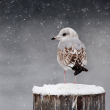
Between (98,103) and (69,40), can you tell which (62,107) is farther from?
(69,40)

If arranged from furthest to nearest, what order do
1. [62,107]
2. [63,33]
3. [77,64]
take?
1. [63,33]
2. [77,64]
3. [62,107]

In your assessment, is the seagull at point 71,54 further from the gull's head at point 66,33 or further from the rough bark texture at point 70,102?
the rough bark texture at point 70,102

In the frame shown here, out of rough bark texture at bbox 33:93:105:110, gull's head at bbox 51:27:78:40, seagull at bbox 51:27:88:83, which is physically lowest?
rough bark texture at bbox 33:93:105:110

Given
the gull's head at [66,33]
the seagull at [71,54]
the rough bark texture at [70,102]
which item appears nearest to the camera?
the rough bark texture at [70,102]

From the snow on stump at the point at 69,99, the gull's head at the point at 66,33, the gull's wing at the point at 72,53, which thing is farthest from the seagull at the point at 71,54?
the snow on stump at the point at 69,99

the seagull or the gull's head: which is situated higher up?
the gull's head

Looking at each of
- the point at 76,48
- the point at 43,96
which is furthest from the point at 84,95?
the point at 76,48

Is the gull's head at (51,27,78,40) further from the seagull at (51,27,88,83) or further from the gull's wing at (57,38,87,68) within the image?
the gull's wing at (57,38,87,68)

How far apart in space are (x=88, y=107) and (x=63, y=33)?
11.5ft

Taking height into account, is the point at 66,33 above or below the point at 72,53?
above

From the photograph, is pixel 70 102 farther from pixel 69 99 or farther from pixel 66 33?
pixel 66 33

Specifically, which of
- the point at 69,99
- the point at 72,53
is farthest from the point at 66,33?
the point at 69,99

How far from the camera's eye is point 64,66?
593 centimetres

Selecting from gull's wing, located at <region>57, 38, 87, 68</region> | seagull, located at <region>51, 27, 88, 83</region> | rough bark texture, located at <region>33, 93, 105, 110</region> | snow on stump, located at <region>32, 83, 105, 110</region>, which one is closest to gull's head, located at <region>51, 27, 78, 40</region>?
seagull, located at <region>51, 27, 88, 83</region>
